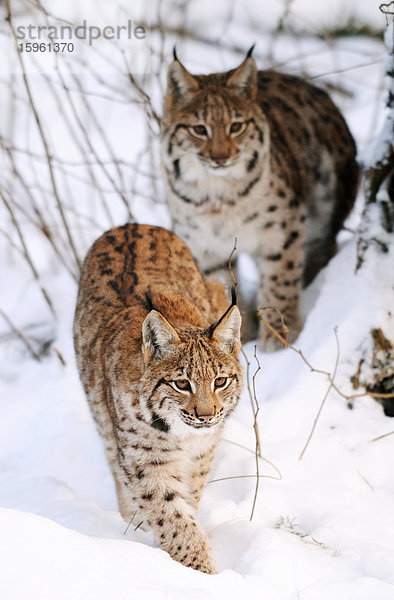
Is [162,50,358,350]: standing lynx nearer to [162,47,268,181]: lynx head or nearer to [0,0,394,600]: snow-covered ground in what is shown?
[162,47,268,181]: lynx head

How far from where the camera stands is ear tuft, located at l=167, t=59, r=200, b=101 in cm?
475

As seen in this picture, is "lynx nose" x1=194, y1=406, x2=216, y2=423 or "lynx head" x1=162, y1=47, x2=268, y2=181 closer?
"lynx nose" x1=194, y1=406, x2=216, y2=423

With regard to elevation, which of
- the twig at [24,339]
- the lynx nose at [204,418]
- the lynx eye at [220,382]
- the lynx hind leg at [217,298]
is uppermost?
the lynx eye at [220,382]

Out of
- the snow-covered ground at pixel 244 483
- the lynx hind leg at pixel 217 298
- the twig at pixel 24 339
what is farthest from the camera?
the twig at pixel 24 339

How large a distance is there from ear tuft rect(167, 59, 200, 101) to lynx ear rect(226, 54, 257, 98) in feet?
0.73

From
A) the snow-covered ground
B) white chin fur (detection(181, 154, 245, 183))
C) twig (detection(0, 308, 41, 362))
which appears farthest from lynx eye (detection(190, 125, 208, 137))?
twig (detection(0, 308, 41, 362))

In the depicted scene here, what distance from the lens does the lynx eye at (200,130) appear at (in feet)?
15.7

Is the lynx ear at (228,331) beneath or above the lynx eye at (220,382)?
above

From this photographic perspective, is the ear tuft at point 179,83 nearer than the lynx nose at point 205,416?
No

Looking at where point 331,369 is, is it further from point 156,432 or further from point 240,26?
point 240,26

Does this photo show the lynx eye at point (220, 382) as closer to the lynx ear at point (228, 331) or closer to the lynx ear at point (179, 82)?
the lynx ear at point (228, 331)

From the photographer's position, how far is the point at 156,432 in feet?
10.1

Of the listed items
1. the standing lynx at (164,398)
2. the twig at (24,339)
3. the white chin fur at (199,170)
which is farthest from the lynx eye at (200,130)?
the twig at (24,339)

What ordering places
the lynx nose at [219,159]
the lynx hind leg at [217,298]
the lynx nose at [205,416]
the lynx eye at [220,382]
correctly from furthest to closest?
the lynx nose at [219,159] < the lynx hind leg at [217,298] < the lynx eye at [220,382] < the lynx nose at [205,416]
